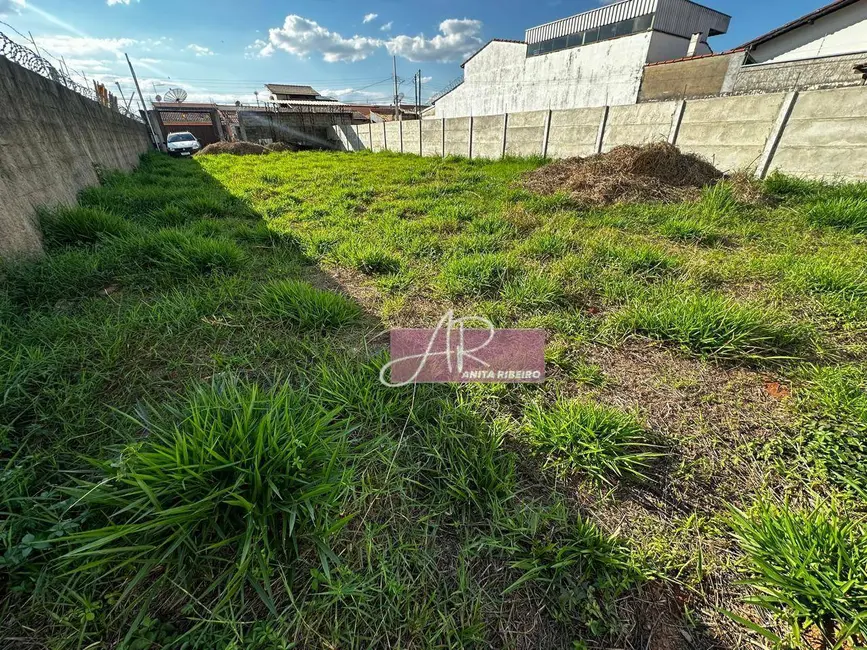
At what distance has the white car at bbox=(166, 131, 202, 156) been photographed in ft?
47.9

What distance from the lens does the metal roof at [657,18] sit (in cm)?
1464

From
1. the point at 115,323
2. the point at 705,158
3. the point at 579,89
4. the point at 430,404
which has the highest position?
the point at 579,89

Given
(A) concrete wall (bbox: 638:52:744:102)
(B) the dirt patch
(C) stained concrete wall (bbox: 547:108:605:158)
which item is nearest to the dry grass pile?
(C) stained concrete wall (bbox: 547:108:605:158)

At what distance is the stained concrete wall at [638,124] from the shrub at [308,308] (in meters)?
6.82

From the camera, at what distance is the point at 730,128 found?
5.27 meters

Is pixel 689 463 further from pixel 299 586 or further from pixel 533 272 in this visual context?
pixel 533 272

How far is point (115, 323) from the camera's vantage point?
1903mm

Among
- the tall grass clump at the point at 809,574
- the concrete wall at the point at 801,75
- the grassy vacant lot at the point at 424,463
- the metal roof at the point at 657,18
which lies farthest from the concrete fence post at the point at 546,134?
the metal roof at the point at 657,18

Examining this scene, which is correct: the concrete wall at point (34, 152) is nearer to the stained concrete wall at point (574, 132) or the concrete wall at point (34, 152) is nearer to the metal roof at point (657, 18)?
the stained concrete wall at point (574, 132)

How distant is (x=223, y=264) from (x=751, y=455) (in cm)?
326

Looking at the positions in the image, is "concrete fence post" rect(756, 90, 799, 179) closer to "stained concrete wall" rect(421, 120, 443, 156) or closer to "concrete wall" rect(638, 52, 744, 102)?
"stained concrete wall" rect(421, 120, 443, 156)

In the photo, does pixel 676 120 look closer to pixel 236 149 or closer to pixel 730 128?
pixel 730 128

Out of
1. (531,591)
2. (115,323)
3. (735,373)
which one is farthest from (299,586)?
(735,373)

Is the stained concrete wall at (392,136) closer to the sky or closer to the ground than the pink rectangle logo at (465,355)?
closer to the sky
